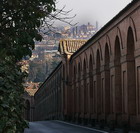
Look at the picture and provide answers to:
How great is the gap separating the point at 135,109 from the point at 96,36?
41.9ft

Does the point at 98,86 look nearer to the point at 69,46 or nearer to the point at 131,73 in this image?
the point at 131,73

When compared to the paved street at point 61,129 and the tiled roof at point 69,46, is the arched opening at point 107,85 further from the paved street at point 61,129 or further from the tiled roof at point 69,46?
the tiled roof at point 69,46

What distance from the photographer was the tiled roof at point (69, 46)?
59.5m

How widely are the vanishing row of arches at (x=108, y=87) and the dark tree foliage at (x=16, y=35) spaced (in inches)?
724

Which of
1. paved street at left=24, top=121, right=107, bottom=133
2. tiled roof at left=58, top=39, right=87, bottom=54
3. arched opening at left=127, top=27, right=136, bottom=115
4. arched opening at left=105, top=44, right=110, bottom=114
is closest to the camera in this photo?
arched opening at left=127, top=27, right=136, bottom=115

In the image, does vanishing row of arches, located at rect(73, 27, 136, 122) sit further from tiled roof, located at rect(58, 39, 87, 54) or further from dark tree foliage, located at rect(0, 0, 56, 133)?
dark tree foliage, located at rect(0, 0, 56, 133)

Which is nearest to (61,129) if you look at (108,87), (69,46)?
(108,87)

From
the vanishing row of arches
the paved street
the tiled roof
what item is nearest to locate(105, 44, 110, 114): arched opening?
the vanishing row of arches

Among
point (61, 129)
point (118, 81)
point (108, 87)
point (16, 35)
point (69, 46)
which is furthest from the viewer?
point (69, 46)

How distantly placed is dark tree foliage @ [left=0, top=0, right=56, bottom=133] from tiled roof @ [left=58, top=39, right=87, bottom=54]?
157 feet

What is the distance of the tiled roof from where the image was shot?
5953cm

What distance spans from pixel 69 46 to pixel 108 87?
83.4ft

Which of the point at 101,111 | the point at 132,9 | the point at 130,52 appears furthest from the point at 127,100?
the point at 101,111

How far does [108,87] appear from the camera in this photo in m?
36.5
